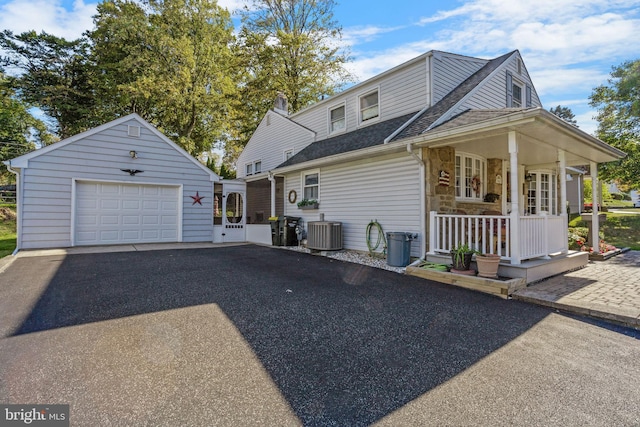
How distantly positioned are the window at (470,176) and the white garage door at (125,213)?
9.39m

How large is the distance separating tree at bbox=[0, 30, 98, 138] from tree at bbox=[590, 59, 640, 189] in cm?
2895

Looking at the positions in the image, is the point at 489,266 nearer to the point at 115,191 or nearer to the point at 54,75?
the point at 115,191

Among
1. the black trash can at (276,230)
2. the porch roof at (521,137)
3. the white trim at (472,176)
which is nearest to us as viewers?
the porch roof at (521,137)

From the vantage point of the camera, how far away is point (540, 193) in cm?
990

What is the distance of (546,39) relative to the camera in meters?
8.22

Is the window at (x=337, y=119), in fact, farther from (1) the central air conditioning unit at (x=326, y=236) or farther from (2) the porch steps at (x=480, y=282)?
(2) the porch steps at (x=480, y=282)

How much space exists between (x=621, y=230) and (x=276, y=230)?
48.4ft

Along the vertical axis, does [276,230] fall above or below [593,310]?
above

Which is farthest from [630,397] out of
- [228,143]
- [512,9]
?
[228,143]

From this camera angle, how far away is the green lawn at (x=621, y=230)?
11.2 meters

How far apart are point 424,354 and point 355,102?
9493 mm

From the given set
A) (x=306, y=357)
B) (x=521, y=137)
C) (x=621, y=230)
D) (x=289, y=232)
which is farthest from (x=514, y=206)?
(x=621, y=230)

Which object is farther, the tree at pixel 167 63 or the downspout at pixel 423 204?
the tree at pixel 167 63

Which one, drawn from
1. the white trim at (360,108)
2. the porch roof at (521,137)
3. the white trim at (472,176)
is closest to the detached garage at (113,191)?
the white trim at (360,108)
